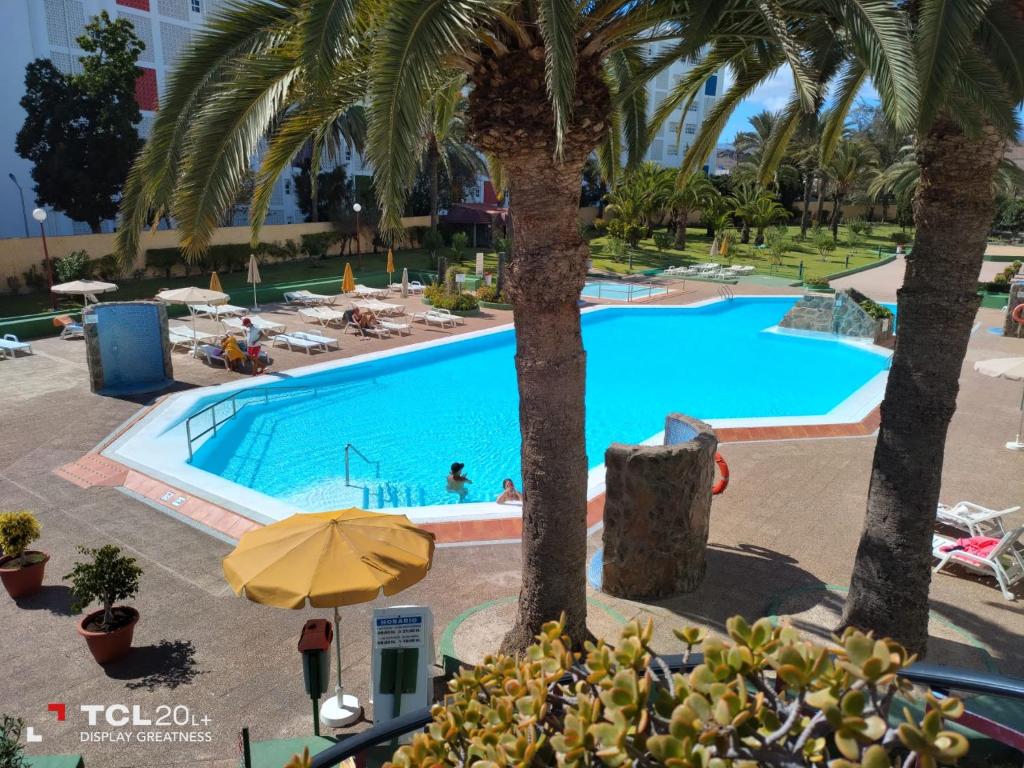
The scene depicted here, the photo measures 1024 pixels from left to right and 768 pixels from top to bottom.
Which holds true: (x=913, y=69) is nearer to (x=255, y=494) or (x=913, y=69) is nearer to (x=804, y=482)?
(x=804, y=482)

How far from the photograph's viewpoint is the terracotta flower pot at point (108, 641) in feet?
23.4

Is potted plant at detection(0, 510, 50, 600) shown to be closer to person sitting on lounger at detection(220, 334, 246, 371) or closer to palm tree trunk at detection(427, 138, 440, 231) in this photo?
person sitting on lounger at detection(220, 334, 246, 371)

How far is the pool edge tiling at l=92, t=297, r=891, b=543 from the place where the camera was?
10461mm

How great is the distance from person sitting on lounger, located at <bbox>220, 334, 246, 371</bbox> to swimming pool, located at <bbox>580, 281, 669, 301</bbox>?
54.4ft

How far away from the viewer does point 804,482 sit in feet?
39.9

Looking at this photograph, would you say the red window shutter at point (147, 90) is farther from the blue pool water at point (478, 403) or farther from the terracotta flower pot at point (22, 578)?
the terracotta flower pot at point (22, 578)

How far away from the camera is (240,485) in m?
12.1

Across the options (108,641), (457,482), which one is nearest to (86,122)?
(457,482)

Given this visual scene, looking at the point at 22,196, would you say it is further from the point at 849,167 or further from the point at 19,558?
the point at 849,167

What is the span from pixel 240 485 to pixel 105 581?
492 centimetres

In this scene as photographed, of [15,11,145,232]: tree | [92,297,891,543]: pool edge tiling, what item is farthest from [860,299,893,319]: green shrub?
[15,11,145,232]: tree

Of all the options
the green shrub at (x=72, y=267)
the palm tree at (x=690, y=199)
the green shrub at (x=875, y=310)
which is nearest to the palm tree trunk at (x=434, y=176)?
the palm tree at (x=690, y=199)

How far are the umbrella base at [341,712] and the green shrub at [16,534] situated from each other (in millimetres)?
4177

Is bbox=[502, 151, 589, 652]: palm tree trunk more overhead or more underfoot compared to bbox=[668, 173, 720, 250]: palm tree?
more underfoot
